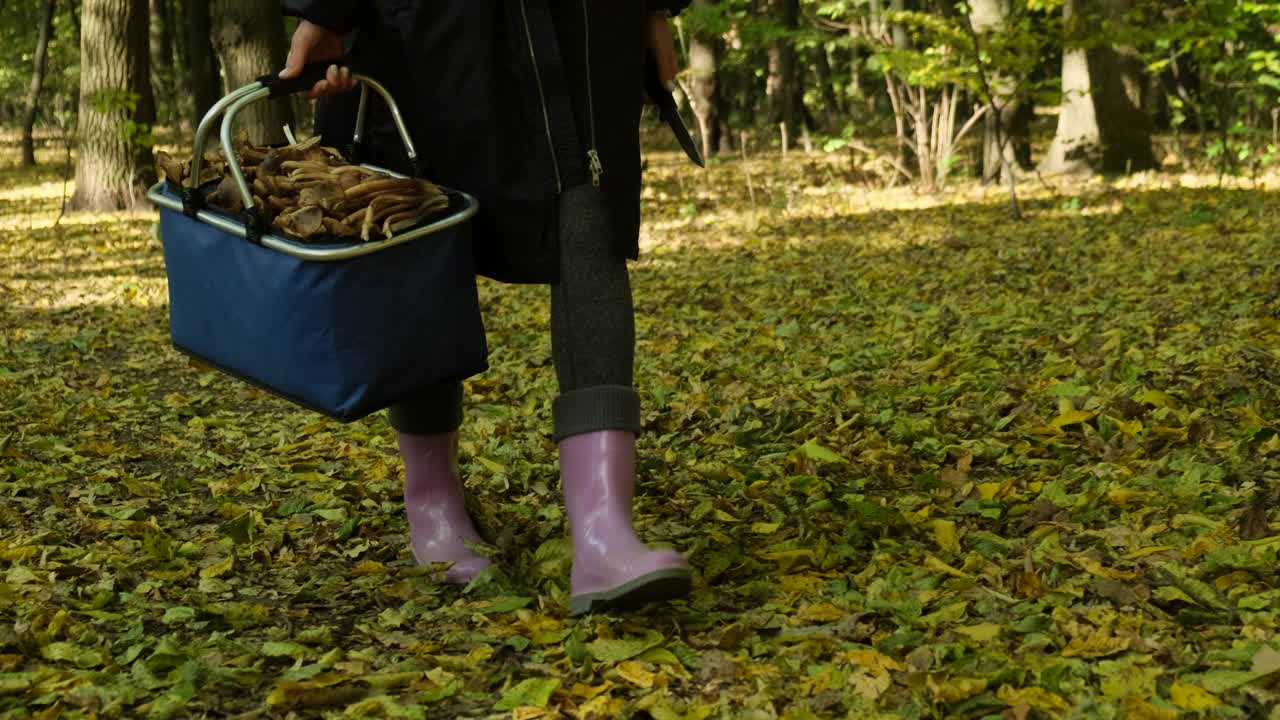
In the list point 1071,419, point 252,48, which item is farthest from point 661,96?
point 252,48

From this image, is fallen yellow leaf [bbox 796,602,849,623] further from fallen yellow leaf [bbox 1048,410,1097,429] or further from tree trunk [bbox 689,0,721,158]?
tree trunk [bbox 689,0,721,158]

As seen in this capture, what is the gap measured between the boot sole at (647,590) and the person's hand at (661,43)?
1010 millimetres

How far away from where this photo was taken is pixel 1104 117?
11.7 metres

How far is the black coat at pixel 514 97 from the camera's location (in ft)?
7.99

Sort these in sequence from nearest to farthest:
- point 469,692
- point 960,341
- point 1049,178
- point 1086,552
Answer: point 469,692
point 1086,552
point 960,341
point 1049,178

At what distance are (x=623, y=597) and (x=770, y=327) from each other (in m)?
3.85

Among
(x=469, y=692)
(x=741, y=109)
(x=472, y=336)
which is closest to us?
(x=469, y=692)

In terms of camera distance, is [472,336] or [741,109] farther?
[741,109]

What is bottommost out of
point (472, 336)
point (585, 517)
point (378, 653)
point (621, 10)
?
point (378, 653)

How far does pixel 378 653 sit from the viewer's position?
247cm

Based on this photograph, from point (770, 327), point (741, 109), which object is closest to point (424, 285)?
point (770, 327)

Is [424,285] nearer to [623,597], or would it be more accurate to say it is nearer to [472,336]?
[472,336]

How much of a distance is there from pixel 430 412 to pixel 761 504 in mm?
939

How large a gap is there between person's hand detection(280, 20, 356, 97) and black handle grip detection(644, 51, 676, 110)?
0.59 m
